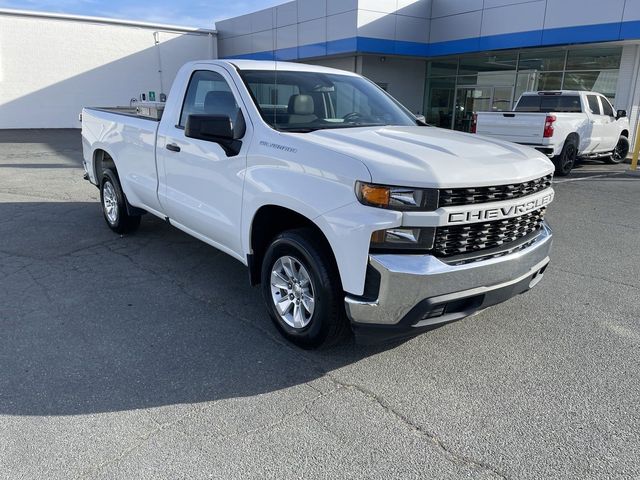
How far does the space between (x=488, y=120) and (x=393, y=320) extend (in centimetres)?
1044

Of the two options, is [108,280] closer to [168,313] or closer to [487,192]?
[168,313]

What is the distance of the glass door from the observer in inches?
856

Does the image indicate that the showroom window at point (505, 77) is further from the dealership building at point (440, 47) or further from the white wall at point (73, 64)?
the white wall at point (73, 64)

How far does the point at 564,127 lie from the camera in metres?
11.8

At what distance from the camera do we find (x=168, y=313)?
431 cm

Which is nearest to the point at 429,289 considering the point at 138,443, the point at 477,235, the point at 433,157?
the point at 477,235

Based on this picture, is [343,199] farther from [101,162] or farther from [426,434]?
[101,162]

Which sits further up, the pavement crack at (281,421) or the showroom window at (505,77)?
the showroom window at (505,77)

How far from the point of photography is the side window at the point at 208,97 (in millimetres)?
4352

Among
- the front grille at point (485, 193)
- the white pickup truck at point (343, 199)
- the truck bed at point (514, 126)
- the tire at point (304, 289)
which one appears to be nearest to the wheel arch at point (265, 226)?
the white pickup truck at point (343, 199)

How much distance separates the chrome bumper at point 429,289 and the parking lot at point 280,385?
0.51m

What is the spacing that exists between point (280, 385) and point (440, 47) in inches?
821

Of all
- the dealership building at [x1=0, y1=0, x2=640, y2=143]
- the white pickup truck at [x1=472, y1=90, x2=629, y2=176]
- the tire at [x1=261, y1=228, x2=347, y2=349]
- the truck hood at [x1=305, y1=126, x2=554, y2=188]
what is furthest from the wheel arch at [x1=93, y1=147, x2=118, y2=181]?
the dealership building at [x1=0, y1=0, x2=640, y2=143]

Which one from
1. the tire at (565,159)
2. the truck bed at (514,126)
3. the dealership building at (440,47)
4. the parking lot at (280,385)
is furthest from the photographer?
the dealership building at (440,47)
